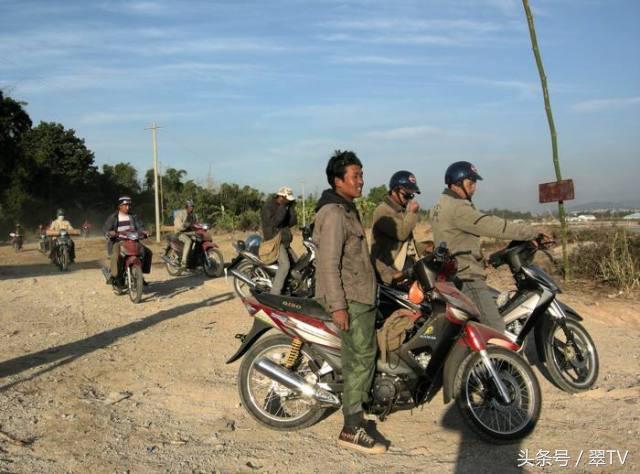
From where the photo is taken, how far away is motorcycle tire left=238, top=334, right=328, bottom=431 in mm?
4629

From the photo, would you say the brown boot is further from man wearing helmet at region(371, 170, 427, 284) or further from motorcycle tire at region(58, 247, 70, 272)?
motorcycle tire at region(58, 247, 70, 272)

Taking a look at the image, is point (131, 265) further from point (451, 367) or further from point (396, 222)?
point (451, 367)

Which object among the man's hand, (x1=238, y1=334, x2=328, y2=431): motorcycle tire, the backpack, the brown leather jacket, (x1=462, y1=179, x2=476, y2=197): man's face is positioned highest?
(x1=462, y1=179, x2=476, y2=197): man's face

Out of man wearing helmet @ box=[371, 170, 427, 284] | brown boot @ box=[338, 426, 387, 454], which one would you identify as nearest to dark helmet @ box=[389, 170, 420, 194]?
man wearing helmet @ box=[371, 170, 427, 284]

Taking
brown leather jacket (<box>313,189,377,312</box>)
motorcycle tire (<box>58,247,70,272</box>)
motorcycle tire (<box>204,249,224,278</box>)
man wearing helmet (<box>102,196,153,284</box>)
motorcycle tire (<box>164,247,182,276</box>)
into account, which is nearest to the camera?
brown leather jacket (<box>313,189,377,312</box>)

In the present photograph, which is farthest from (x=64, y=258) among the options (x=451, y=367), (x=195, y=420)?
(x=451, y=367)

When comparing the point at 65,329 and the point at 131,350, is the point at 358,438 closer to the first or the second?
the point at 131,350

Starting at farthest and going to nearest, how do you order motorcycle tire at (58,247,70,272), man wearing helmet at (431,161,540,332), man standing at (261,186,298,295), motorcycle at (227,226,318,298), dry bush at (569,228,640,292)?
motorcycle tire at (58,247,70,272) → dry bush at (569,228,640,292) → man standing at (261,186,298,295) → motorcycle at (227,226,318,298) → man wearing helmet at (431,161,540,332)

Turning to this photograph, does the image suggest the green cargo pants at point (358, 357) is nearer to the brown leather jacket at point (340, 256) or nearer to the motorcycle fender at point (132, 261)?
the brown leather jacket at point (340, 256)

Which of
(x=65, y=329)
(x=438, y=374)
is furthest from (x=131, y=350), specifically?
(x=438, y=374)

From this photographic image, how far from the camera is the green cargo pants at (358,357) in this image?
427cm

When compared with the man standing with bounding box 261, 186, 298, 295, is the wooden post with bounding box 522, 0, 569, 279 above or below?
above

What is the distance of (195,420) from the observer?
4832 mm

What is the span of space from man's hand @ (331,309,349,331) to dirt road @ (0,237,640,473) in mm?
856
